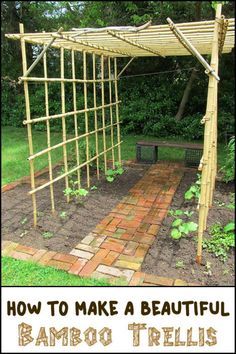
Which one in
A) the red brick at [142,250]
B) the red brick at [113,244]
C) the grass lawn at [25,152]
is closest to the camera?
the red brick at [142,250]

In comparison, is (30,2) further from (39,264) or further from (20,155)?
(39,264)

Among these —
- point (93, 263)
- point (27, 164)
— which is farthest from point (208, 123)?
point (27, 164)

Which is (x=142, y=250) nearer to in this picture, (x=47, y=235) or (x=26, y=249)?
(x=47, y=235)

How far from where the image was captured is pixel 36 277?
9.43 feet

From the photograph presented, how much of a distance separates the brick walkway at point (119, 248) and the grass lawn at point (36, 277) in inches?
3.1

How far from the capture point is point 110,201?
4.57 meters

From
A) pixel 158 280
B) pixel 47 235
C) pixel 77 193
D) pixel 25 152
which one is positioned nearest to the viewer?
pixel 158 280

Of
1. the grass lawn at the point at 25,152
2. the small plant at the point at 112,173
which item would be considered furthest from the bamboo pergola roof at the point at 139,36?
the grass lawn at the point at 25,152

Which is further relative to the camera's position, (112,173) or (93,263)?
(112,173)

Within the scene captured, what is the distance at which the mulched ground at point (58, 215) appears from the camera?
11.5 ft

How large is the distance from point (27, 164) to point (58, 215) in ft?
7.84

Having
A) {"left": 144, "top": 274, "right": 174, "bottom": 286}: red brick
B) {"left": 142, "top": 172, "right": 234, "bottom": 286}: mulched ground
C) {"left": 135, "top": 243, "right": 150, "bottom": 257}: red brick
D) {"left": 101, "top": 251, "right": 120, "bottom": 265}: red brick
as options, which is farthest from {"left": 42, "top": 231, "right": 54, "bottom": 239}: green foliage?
{"left": 144, "top": 274, "right": 174, "bottom": 286}: red brick

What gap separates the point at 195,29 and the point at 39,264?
265 cm

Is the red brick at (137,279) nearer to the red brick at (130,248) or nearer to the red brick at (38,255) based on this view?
the red brick at (130,248)
